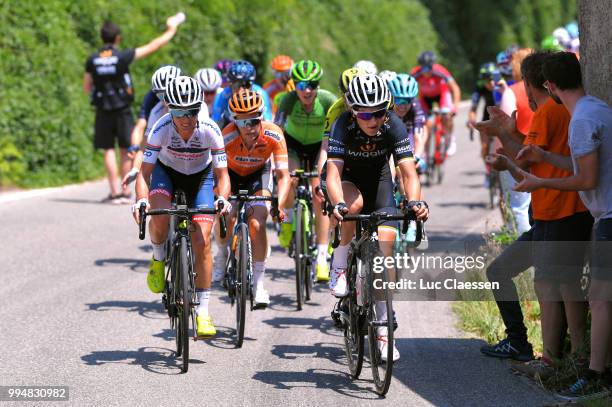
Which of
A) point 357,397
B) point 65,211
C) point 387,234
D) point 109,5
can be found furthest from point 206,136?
A: point 109,5

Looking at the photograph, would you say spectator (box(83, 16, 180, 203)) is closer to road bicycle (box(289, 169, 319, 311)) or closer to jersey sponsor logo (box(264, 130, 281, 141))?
road bicycle (box(289, 169, 319, 311))

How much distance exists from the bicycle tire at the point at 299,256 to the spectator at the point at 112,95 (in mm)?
6256

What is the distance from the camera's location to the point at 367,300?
7.80m

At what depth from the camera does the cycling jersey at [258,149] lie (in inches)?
393

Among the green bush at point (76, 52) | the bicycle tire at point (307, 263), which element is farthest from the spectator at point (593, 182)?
the green bush at point (76, 52)

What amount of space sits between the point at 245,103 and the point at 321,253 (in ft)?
6.71

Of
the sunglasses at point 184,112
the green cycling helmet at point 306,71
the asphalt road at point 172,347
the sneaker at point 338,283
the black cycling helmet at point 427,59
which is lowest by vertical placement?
the asphalt road at point 172,347

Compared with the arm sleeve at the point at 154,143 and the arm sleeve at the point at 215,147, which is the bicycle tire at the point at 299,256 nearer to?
the arm sleeve at the point at 215,147

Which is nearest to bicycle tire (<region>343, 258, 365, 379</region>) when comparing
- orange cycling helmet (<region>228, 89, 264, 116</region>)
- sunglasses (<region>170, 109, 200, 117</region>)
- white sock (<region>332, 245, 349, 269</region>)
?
white sock (<region>332, 245, 349, 269</region>)

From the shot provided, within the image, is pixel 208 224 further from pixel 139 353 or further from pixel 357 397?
pixel 357 397

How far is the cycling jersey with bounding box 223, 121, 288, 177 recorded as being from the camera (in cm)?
999

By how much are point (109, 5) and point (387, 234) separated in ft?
44.7

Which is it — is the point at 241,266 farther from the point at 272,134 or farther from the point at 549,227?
the point at 549,227

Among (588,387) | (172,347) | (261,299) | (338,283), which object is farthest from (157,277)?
(588,387)
